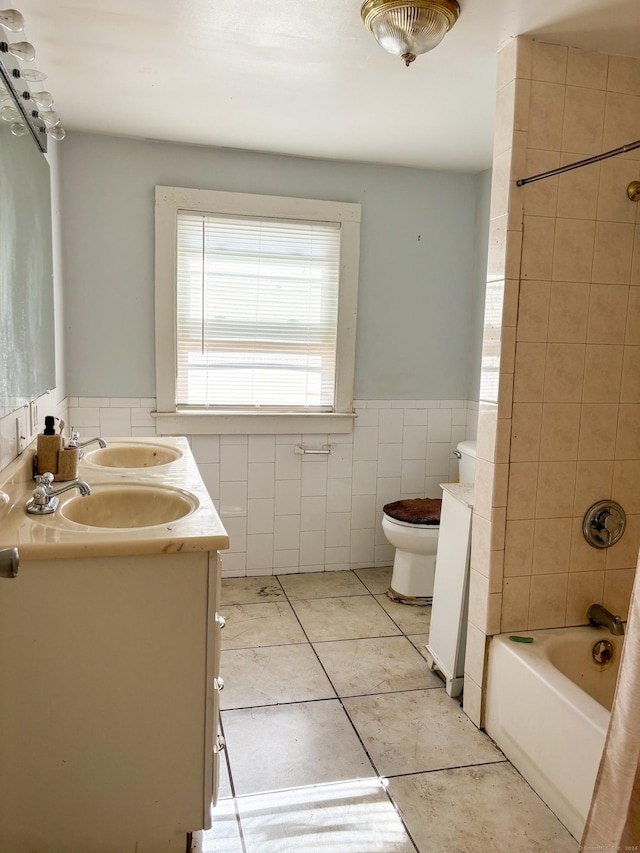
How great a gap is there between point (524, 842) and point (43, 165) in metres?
2.73

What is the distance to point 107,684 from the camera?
1473 mm

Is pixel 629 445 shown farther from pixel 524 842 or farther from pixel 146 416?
pixel 146 416

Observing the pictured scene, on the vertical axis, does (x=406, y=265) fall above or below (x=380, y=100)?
below

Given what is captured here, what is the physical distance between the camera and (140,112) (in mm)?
2779

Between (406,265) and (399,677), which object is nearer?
(399,677)

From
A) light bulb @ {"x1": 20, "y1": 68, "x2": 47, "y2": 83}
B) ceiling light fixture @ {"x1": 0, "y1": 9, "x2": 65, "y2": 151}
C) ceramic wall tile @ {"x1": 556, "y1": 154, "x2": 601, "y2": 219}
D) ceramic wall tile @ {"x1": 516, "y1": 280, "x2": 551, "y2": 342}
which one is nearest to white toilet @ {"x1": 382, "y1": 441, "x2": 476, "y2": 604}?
ceramic wall tile @ {"x1": 516, "y1": 280, "x2": 551, "y2": 342}

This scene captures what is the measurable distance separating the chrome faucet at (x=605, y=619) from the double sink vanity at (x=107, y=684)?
1.38 meters

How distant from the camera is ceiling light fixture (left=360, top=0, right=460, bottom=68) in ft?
5.76

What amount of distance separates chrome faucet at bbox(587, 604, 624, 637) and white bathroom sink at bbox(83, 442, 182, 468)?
63.0 inches

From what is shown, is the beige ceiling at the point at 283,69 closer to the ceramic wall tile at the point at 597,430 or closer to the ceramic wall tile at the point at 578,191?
the ceramic wall tile at the point at 578,191

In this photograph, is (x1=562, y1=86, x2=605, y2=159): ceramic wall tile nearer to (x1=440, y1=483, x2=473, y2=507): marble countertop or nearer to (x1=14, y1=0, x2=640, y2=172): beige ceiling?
(x1=14, y1=0, x2=640, y2=172): beige ceiling

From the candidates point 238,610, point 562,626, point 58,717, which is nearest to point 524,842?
point 562,626

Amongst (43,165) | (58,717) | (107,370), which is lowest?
(58,717)

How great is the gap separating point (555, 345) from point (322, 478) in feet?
5.84
